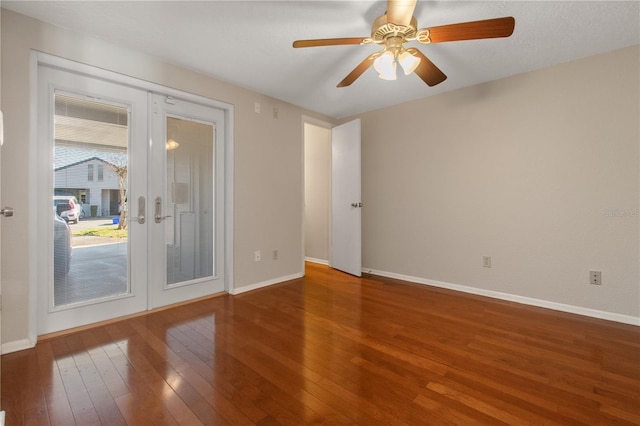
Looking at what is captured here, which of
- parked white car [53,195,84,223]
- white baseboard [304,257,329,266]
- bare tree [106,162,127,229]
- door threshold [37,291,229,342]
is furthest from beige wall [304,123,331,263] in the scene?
parked white car [53,195,84,223]

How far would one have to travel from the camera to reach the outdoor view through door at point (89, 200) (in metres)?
2.25

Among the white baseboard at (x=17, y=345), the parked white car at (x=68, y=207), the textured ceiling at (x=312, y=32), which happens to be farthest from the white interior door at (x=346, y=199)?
the white baseboard at (x=17, y=345)

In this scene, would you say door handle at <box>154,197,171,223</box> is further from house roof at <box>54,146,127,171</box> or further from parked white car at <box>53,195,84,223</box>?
parked white car at <box>53,195,84,223</box>

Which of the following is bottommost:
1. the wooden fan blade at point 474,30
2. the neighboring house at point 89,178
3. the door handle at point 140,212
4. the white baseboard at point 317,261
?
the white baseboard at point 317,261

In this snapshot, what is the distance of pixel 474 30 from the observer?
1.66 meters

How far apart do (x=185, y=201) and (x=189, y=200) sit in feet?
0.14

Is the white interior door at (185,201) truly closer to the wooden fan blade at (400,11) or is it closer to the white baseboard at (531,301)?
the wooden fan blade at (400,11)

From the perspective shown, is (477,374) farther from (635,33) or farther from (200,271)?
(635,33)

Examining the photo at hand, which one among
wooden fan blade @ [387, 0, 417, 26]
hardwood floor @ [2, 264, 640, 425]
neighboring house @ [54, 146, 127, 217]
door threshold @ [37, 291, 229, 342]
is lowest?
hardwood floor @ [2, 264, 640, 425]

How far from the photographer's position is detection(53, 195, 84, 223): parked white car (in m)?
2.24

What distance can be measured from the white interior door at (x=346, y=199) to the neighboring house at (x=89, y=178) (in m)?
2.65

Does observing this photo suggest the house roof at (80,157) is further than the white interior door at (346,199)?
No

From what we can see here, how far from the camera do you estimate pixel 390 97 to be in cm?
362

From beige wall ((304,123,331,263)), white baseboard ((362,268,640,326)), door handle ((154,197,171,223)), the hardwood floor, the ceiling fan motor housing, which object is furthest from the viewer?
beige wall ((304,123,331,263))
